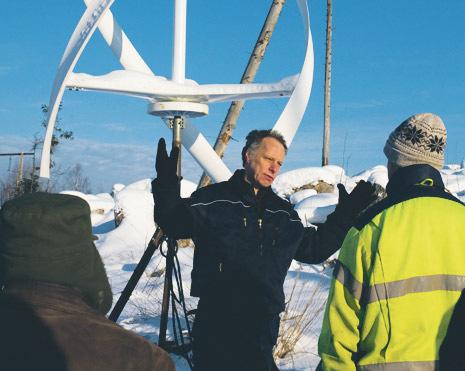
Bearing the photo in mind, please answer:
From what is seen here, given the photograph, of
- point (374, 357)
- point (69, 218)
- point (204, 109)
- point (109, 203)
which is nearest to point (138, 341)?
point (69, 218)

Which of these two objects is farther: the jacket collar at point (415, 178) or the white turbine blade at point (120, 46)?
the white turbine blade at point (120, 46)

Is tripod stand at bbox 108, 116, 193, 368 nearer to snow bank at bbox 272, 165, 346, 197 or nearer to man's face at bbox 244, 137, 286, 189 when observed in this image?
man's face at bbox 244, 137, 286, 189

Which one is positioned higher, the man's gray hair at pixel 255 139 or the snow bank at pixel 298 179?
the man's gray hair at pixel 255 139

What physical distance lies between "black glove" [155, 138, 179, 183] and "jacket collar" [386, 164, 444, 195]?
1.22m

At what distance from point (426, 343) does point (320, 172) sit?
35.7 ft

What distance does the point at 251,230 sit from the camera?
2785 millimetres

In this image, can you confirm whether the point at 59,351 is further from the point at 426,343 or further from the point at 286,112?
the point at 286,112

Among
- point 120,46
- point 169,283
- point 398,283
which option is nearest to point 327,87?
point 120,46

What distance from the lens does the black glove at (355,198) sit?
3.01 meters

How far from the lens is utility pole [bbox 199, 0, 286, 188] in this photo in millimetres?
5637

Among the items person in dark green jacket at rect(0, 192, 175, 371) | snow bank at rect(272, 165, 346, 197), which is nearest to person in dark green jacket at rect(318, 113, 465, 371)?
person in dark green jacket at rect(0, 192, 175, 371)

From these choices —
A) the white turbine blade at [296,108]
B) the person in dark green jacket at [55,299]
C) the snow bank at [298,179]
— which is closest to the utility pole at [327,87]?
the snow bank at [298,179]

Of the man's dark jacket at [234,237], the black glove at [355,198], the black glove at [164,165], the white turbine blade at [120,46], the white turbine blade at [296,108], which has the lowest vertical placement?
the man's dark jacket at [234,237]

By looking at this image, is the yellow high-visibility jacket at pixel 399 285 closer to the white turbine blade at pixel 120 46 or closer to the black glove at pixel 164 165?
the black glove at pixel 164 165
